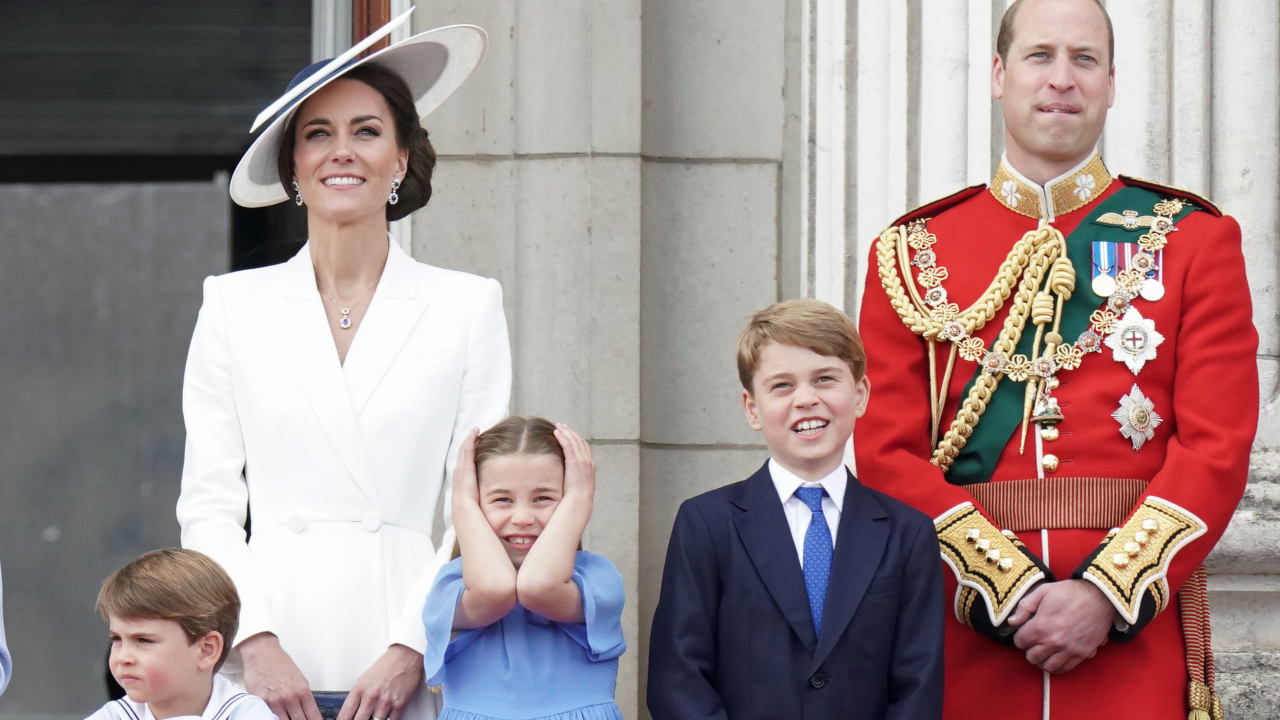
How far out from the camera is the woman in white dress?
9.09ft

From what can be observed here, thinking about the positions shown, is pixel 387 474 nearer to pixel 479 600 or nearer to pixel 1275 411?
pixel 479 600

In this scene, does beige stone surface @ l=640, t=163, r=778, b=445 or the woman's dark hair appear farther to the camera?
beige stone surface @ l=640, t=163, r=778, b=445

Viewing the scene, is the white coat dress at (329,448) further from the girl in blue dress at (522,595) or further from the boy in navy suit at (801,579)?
the boy in navy suit at (801,579)

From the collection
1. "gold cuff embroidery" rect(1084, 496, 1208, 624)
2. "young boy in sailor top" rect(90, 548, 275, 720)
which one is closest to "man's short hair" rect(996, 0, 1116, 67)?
"gold cuff embroidery" rect(1084, 496, 1208, 624)

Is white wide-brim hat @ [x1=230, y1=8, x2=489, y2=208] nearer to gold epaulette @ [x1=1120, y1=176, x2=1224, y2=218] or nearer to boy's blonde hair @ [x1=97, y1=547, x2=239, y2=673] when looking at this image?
boy's blonde hair @ [x1=97, y1=547, x2=239, y2=673]

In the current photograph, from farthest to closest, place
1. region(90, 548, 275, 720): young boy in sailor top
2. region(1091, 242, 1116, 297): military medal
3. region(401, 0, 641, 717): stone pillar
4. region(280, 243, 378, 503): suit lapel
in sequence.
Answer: region(401, 0, 641, 717): stone pillar
region(1091, 242, 1116, 297): military medal
region(280, 243, 378, 503): suit lapel
region(90, 548, 275, 720): young boy in sailor top

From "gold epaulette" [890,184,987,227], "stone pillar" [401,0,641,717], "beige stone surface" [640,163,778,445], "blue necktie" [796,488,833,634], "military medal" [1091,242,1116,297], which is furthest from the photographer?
"beige stone surface" [640,163,778,445]

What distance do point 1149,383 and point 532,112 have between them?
7.11ft

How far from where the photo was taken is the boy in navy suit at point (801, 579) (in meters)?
2.67

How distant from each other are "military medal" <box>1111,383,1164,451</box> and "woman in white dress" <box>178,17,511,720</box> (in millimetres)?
1121

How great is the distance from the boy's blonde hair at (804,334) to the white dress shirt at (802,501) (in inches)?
7.4

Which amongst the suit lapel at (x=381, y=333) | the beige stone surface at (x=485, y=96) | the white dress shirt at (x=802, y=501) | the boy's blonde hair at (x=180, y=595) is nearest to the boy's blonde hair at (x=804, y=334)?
the white dress shirt at (x=802, y=501)

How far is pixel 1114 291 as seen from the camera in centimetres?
294

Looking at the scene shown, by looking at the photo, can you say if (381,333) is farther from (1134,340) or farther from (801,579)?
(1134,340)
